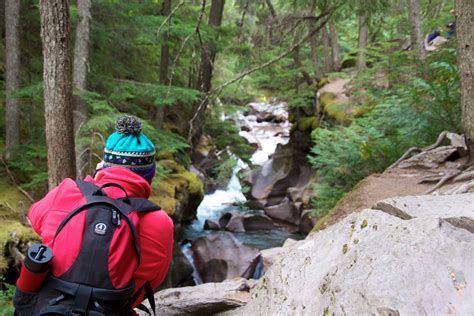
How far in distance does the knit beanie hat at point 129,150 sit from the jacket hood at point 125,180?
0.05m

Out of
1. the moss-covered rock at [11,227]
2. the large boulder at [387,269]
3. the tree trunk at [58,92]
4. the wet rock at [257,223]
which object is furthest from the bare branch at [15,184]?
the wet rock at [257,223]

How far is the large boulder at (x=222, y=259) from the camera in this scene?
384 inches

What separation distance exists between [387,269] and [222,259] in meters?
8.57

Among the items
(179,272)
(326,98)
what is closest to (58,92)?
(179,272)

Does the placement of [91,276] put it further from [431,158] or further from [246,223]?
[246,223]

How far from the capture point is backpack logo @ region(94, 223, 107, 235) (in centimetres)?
199

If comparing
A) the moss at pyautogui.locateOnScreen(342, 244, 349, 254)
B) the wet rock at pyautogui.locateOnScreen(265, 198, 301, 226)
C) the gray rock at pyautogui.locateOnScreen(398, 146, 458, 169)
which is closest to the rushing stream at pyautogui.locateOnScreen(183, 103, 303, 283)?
the wet rock at pyautogui.locateOnScreen(265, 198, 301, 226)

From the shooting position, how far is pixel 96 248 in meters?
1.98

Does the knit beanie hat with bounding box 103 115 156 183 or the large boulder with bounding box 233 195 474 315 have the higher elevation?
the knit beanie hat with bounding box 103 115 156 183

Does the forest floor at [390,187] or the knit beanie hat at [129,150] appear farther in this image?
A: the forest floor at [390,187]

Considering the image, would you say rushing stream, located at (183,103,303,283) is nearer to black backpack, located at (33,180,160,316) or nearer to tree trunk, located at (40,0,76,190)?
tree trunk, located at (40,0,76,190)

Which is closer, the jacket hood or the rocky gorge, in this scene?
the rocky gorge

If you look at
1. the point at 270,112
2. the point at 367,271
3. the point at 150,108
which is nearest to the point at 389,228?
the point at 367,271

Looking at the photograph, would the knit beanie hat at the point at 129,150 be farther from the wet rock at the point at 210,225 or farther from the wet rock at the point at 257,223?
the wet rock at the point at 257,223
